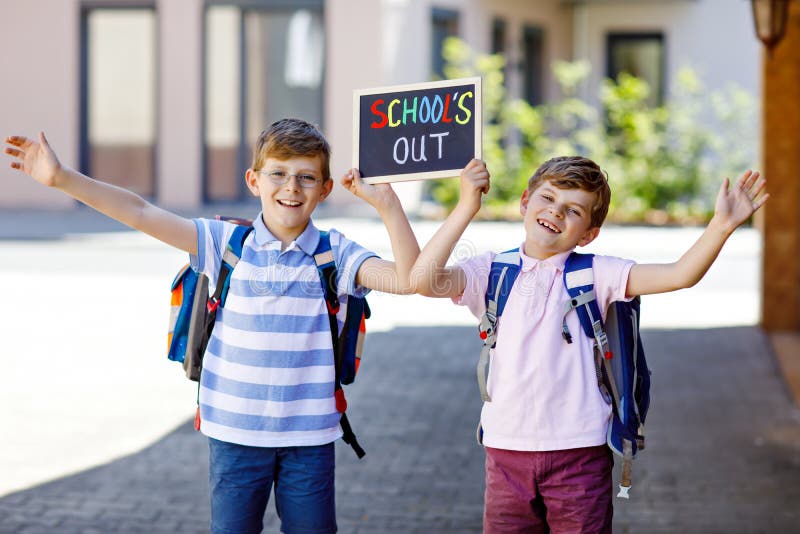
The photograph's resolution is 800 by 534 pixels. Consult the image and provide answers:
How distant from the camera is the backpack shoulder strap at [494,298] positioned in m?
3.49

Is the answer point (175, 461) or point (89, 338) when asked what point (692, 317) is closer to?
point (89, 338)

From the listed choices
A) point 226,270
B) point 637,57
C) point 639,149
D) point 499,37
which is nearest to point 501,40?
point 499,37

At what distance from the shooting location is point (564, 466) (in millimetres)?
3457

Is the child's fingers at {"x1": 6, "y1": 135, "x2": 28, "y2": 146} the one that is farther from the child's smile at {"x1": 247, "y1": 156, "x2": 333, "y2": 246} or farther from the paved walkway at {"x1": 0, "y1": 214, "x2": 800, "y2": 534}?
the paved walkway at {"x1": 0, "y1": 214, "x2": 800, "y2": 534}

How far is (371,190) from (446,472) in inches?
123

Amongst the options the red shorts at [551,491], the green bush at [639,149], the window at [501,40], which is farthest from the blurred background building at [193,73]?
the red shorts at [551,491]

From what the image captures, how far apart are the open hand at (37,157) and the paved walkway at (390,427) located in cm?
142

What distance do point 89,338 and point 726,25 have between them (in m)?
18.3

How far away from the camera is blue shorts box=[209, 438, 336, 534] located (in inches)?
141

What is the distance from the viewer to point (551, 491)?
3.47 meters

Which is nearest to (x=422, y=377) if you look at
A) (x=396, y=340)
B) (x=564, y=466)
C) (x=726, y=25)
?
(x=396, y=340)

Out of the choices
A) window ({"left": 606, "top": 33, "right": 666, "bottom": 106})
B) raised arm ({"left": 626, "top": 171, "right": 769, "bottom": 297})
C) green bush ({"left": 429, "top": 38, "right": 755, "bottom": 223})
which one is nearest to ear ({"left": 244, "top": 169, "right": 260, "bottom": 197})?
raised arm ({"left": 626, "top": 171, "right": 769, "bottom": 297})

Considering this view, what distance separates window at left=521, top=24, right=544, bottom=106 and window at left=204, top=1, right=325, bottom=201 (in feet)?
17.1

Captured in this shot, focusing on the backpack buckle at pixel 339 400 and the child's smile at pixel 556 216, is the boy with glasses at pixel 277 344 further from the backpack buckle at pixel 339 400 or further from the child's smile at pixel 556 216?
the child's smile at pixel 556 216
